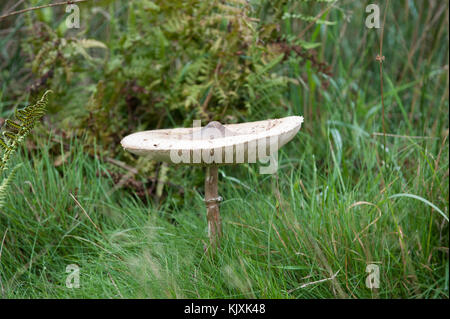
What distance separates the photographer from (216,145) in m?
1.60

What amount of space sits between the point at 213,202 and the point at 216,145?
0.46 metres

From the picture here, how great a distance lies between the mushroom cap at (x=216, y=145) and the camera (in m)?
1.61

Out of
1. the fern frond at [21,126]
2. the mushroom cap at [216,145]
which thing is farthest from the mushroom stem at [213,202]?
the fern frond at [21,126]

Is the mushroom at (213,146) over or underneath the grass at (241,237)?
over

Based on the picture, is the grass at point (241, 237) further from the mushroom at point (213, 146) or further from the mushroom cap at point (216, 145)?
the mushroom cap at point (216, 145)

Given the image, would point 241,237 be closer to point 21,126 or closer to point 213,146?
point 213,146

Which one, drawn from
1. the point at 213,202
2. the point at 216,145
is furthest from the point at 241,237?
the point at 216,145

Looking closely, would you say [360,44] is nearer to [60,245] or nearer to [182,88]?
[182,88]

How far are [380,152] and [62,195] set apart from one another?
6.08ft

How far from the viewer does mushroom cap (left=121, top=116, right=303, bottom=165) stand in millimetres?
1608

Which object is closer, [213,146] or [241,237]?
[213,146]

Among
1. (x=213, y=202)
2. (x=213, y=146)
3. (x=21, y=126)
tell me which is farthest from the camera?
(x=213, y=202)
